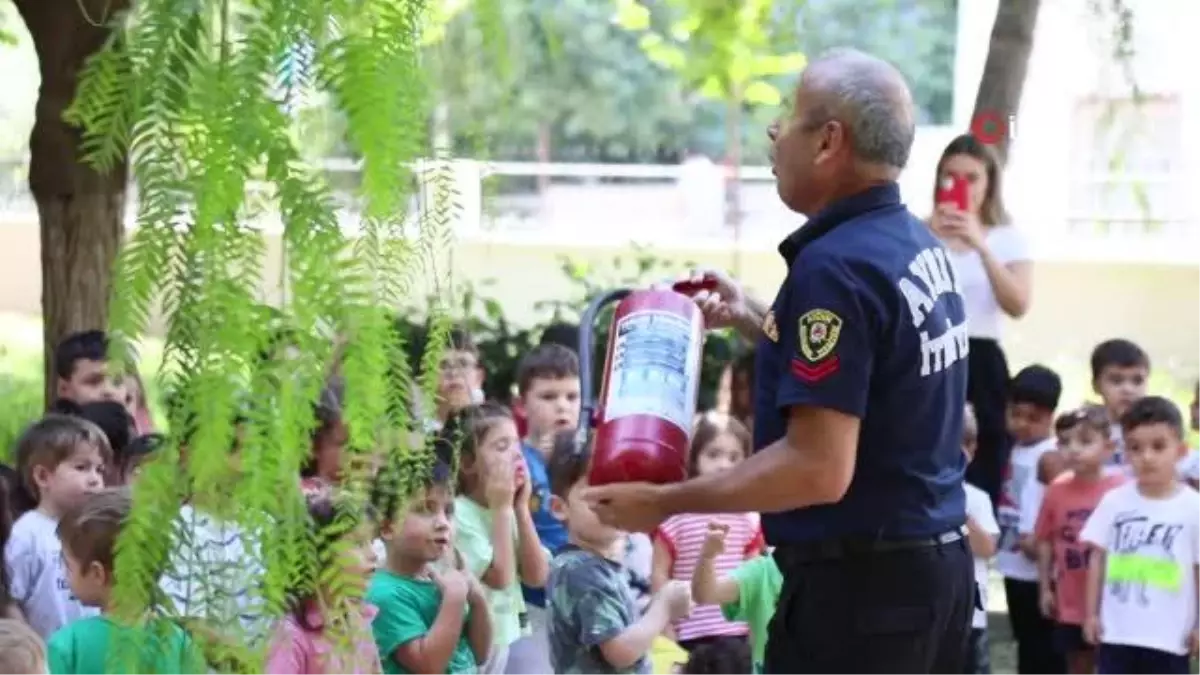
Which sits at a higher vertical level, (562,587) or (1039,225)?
(1039,225)

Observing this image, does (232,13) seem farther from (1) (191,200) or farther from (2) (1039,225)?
(2) (1039,225)

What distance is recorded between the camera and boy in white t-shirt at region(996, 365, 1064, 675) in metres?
6.86

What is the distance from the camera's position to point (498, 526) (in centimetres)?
481

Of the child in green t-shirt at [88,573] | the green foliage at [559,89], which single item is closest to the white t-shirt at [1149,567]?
the green foliage at [559,89]

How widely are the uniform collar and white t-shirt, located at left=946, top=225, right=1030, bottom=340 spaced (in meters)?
3.22

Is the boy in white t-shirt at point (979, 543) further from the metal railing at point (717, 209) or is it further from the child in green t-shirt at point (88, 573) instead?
the metal railing at point (717, 209)

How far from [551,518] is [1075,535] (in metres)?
1.87

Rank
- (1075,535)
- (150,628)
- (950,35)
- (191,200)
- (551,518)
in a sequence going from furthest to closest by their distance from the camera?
(950,35) → (1075,535) → (551,518) → (150,628) → (191,200)

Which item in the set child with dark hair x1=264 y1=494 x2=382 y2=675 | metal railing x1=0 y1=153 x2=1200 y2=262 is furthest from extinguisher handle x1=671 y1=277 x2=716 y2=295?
metal railing x1=0 y1=153 x2=1200 y2=262

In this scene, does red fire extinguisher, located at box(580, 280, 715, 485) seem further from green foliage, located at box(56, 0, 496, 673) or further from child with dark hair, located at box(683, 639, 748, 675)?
child with dark hair, located at box(683, 639, 748, 675)

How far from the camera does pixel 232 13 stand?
1.96 metres

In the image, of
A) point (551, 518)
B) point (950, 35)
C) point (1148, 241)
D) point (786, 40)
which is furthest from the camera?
point (950, 35)

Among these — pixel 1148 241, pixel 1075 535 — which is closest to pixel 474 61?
pixel 1075 535

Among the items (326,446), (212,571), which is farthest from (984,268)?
(212,571)
